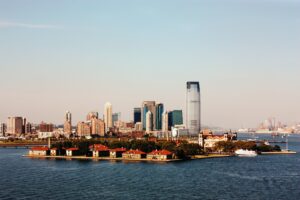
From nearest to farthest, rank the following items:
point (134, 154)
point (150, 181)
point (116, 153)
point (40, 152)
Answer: point (150, 181) → point (134, 154) → point (116, 153) → point (40, 152)

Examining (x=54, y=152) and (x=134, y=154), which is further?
(x=54, y=152)

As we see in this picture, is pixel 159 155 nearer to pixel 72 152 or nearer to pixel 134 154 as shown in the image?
pixel 134 154

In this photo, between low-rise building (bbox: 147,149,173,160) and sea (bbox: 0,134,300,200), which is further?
low-rise building (bbox: 147,149,173,160)

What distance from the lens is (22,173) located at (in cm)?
6769

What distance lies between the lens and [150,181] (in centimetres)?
5934

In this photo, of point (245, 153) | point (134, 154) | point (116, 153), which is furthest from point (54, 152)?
point (245, 153)

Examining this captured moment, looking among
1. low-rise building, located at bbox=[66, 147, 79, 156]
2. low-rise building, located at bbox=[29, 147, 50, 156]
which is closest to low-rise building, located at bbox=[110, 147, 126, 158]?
low-rise building, located at bbox=[66, 147, 79, 156]

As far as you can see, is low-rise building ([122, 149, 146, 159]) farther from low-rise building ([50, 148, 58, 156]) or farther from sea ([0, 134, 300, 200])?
low-rise building ([50, 148, 58, 156])

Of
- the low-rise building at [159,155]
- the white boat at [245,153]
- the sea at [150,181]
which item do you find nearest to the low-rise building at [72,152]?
the low-rise building at [159,155]

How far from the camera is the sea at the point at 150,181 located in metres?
49.5

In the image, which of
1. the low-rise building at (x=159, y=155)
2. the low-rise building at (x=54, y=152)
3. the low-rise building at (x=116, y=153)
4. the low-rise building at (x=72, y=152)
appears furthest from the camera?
the low-rise building at (x=54, y=152)

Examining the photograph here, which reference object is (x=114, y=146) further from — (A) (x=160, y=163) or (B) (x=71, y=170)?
(B) (x=71, y=170)

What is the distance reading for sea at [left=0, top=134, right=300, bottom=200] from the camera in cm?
4953

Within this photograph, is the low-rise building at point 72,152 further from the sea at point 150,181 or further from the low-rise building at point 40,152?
the sea at point 150,181
